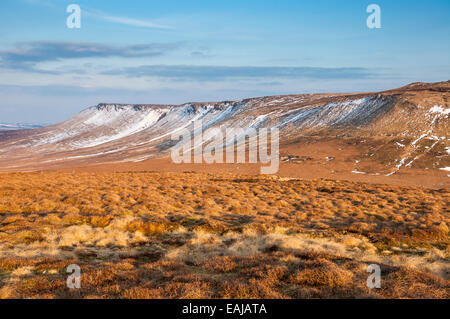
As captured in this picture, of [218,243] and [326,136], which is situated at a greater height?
[326,136]

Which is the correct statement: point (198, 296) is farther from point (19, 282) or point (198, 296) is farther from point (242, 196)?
point (242, 196)

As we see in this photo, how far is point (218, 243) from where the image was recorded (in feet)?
45.0

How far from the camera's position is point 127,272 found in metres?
9.16

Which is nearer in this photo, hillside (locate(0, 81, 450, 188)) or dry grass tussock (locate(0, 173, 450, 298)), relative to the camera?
dry grass tussock (locate(0, 173, 450, 298))

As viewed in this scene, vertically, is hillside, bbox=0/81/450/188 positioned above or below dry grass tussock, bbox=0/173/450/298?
above

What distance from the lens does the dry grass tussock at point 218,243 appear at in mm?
7859

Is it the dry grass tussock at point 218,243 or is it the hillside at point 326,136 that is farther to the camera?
the hillside at point 326,136

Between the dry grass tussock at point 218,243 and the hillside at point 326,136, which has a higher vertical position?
the hillside at point 326,136

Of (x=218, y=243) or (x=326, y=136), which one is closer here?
(x=218, y=243)

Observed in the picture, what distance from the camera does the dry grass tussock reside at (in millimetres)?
7859
